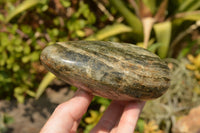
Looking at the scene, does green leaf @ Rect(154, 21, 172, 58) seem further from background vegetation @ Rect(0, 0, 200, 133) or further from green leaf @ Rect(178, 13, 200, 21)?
green leaf @ Rect(178, 13, 200, 21)

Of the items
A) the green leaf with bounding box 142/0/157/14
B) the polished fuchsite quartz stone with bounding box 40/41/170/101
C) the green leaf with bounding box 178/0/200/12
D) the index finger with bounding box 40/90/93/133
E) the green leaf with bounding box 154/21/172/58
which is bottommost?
the index finger with bounding box 40/90/93/133

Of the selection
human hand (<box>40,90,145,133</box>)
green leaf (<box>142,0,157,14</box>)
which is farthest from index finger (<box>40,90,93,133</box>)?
green leaf (<box>142,0,157,14</box>)

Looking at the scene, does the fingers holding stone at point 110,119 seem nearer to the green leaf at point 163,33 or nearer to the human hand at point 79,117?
the human hand at point 79,117

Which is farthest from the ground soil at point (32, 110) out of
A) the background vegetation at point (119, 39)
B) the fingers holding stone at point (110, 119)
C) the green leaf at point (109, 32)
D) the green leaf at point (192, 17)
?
the green leaf at point (192, 17)

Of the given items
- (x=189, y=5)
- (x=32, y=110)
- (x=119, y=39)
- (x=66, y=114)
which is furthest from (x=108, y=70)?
(x=189, y=5)

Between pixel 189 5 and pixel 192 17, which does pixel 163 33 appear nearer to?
pixel 192 17

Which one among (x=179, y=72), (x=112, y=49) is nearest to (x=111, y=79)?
(x=112, y=49)
